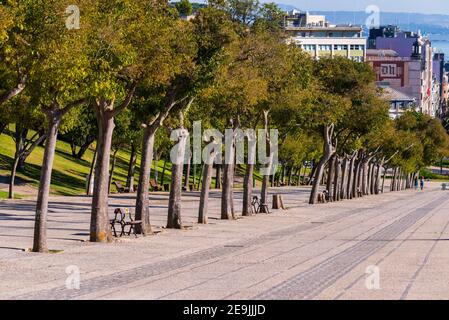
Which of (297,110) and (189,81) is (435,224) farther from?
(189,81)

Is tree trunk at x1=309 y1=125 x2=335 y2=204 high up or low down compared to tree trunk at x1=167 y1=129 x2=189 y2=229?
up

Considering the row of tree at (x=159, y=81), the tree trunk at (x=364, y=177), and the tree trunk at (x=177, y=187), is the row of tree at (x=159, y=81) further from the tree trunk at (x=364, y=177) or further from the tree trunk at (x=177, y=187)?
the tree trunk at (x=364, y=177)

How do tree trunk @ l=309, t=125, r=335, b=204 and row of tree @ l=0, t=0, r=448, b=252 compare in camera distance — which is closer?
row of tree @ l=0, t=0, r=448, b=252

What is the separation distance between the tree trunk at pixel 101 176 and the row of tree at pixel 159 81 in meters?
0.03

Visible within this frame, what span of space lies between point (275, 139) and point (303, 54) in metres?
8.16

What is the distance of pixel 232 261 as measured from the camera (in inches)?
1208

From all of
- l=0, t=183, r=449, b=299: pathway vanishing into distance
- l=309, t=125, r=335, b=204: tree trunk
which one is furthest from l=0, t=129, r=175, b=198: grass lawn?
l=0, t=183, r=449, b=299: pathway vanishing into distance

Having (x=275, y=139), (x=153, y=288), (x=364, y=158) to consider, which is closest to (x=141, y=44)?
(x=153, y=288)

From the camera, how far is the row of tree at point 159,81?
26406 millimetres

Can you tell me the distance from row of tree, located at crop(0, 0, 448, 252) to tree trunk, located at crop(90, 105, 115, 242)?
0.03m

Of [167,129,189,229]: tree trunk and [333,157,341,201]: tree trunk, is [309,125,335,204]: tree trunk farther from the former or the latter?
[167,129,189,229]: tree trunk

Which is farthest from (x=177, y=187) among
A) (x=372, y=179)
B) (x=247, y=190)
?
(x=372, y=179)

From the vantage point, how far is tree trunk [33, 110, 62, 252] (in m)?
30.6

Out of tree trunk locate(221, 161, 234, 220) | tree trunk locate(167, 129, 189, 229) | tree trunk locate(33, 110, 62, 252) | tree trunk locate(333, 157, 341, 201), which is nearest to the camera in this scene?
tree trunk locate(33, 110, 62, 252)
